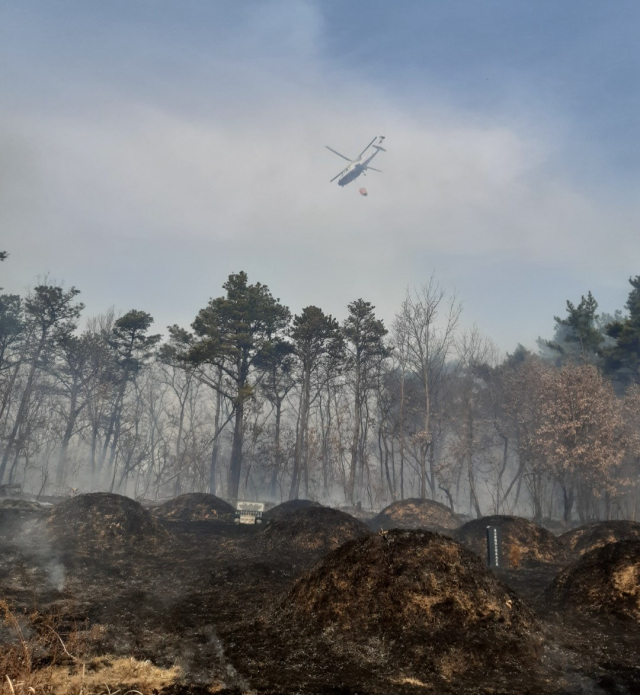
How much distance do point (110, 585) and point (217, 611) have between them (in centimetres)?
350

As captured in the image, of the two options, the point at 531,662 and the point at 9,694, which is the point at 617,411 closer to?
the point at 531,662

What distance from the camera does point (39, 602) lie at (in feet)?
30.1

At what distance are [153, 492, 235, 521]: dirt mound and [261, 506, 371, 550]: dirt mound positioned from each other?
6664 millimetres

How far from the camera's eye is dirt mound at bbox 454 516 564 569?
52.3ft

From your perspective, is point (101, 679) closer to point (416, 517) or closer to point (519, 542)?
point (519, 542)

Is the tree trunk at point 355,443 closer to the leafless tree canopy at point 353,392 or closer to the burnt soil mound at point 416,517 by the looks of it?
the leafless tree canopy at point 353,392

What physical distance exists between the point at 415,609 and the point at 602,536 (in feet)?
40.0

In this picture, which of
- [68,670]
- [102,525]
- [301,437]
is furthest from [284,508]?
[68,670]

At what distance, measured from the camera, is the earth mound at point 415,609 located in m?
6.88

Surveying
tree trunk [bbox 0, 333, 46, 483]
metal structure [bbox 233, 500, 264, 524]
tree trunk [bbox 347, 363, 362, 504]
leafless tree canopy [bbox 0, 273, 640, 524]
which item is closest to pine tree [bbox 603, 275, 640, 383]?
leafless tree canopy [bbox 0, 273, 640, 524]

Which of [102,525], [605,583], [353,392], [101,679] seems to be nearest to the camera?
[101,679]

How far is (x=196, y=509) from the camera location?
23984 mm

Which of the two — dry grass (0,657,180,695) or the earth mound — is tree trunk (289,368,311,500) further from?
dry grass (0,657,180,695)

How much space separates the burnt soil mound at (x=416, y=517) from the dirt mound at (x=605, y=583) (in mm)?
13711
